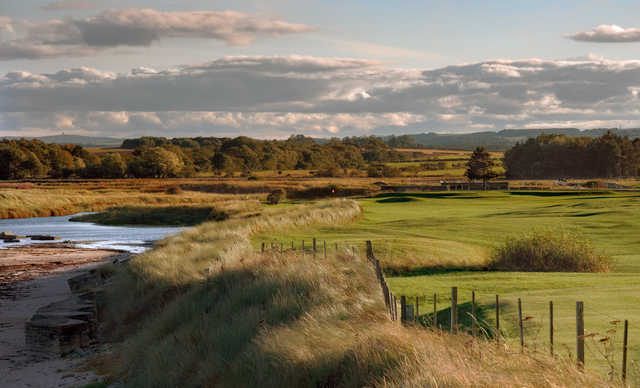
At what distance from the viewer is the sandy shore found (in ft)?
43.9

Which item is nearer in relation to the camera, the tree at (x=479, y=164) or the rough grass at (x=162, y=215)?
the rough grass at (x=162, y=215)

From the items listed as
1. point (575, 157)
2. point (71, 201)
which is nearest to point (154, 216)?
point (71, 201)

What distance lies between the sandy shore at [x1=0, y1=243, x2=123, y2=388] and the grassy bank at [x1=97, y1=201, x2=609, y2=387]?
112cm

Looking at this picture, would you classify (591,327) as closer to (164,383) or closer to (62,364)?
(164,383)

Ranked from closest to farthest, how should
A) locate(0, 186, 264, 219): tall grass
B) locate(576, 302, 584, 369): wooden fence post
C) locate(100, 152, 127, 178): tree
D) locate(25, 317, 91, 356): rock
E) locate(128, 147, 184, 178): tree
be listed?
locate(576, 302, 584, 369): wooden fence post < locate(25, 317, 91, 356): rock < locate(0, 186, 264, 219): tall grass < locate(100, 152, 127, 178): tree < locate(128, 147, 184, 178): tree

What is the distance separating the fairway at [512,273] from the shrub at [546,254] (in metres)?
0.91

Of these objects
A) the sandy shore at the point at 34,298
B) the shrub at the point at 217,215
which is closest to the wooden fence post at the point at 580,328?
the sandy shore at the point at 34,298

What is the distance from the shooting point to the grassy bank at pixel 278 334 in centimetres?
647

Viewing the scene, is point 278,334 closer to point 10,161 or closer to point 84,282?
point 84,282

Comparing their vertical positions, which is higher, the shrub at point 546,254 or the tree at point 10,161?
the tree at point 10,161

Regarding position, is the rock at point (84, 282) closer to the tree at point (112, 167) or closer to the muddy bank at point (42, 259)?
the muddy bank at point (42, 259)

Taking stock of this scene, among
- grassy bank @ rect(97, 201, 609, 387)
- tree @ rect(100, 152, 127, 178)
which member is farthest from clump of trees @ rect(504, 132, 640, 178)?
grassy bank @ rect(97, 201, 609, 387)

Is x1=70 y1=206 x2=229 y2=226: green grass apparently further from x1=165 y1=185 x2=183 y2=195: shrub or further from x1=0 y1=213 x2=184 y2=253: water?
x1=165 y1=185 x2=183 y2=195: shrub

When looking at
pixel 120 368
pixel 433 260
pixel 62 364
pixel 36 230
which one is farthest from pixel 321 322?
pixel 36 230
